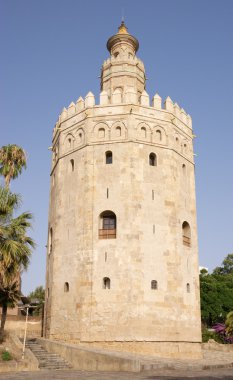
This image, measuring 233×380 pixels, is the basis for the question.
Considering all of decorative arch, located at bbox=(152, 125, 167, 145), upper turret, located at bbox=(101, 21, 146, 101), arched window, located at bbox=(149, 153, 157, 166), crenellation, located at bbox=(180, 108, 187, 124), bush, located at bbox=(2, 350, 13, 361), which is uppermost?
upper turret, located at bbox=(101, 21, 146, 101)

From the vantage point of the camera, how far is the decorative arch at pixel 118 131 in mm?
24000

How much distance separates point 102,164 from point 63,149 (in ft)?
12.1

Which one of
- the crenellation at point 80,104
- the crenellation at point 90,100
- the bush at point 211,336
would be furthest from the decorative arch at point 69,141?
the bush at point 211,336

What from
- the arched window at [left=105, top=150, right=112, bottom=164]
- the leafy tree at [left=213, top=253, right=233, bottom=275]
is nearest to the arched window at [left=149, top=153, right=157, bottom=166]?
the arched window at [left=105, top=150, right=112, bottom=164]

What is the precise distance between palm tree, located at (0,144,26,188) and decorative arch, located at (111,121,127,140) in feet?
30.4

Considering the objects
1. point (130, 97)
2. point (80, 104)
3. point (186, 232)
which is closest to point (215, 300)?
point (186, 232)

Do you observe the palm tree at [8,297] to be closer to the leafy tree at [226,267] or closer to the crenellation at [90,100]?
the crenellation at [90,100]

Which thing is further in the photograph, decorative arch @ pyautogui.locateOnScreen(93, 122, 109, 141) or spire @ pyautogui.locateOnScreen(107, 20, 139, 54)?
spire @ pyautogui.locateOnScreen(107, 20, 139, 54)

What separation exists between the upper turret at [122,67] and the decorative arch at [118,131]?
3.43 m


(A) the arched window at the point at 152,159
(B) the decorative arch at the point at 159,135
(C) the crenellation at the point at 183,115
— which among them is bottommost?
(A) the arched window at the point at 152,159

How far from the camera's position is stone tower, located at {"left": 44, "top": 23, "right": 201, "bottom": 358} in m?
21.1

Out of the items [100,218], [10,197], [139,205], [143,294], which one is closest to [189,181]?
[139,205]

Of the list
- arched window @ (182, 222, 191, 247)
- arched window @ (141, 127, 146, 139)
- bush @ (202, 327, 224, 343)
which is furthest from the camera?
bush @ (202, 327, 224, 343)

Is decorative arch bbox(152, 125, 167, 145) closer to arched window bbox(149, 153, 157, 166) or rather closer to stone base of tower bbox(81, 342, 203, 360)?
arched window bbox(149, 153, 157, 166)
